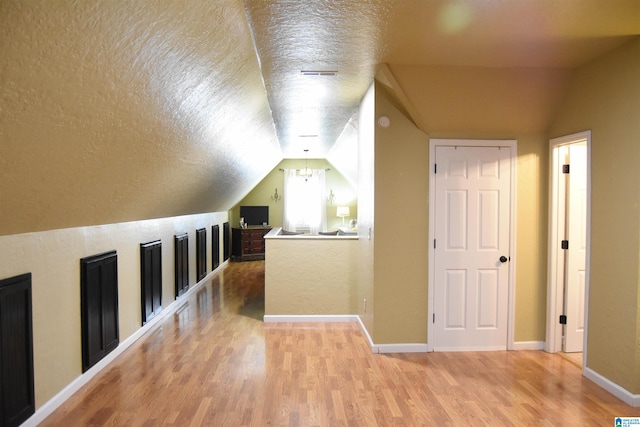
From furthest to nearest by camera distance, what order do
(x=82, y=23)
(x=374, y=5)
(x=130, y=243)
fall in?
(x=130, y=243), (x=374, y=5), (x=82, y=23)

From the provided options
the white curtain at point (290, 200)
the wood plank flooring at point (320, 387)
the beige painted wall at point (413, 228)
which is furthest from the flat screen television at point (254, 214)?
the beige painted wall at point (413, 228)

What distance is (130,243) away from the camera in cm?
406

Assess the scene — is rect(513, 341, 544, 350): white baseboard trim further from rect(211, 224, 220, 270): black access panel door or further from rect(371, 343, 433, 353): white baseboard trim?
rect(211, 224, 220, 270): black access panel door

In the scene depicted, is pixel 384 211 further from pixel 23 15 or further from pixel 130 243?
pixel 23 15

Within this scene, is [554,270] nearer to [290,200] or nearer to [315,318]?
[315,318]

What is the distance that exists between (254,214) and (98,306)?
7097 millimetres

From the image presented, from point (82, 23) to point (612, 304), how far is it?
3838mm

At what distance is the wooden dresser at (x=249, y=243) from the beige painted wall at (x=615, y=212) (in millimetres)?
7739

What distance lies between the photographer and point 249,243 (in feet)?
32.8

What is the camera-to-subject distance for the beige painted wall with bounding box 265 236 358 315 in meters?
4.89

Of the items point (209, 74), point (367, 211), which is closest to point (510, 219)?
point (367, 211)

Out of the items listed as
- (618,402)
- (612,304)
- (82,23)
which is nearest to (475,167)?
(612,304)

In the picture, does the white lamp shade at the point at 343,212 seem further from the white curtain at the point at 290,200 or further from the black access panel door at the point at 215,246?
the black access panel door at the point at 215,246

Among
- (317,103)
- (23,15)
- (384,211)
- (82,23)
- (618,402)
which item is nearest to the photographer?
(23,15)
